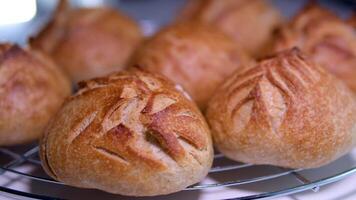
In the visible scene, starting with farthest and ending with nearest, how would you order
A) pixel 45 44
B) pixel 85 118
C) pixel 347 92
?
pixel 45 44 < pixel 347 92 < pixel 85 118

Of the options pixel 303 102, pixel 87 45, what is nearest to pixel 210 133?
pixel 303 102

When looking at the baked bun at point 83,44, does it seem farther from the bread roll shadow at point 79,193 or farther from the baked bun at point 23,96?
the bread roll shadow at point 79,193

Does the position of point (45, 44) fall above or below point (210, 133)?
above

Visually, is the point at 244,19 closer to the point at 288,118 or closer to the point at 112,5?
the point at 288,118

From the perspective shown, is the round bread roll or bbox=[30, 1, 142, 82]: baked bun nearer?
the round bread roll

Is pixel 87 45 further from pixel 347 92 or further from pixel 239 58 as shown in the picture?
pixel 347 92

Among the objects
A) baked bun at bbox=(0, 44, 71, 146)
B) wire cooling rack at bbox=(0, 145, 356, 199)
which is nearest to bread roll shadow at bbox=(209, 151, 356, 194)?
wire cooling rack at bbox=(0, 145, 356, 199)

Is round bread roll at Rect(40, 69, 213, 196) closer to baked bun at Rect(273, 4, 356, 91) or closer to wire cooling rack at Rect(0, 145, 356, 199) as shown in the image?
wire cooling rack at Rect(0, 145, 356, 199)
